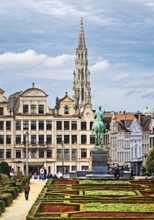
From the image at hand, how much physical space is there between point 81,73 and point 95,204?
114368 millimetres

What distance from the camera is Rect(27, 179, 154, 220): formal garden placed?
32531mm

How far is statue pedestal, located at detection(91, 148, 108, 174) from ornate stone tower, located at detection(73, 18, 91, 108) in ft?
267

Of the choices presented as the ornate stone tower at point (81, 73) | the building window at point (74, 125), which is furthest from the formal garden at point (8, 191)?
the ornate stone tower at point (81, 73)

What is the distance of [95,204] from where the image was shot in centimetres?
3781

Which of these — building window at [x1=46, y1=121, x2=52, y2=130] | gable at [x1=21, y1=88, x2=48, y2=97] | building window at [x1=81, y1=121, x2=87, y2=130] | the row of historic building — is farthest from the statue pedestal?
building window at [x1=81, y1=121, x2=87, y2=130]

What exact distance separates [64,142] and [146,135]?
13.7 metres

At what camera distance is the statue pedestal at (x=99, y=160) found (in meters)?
68.1

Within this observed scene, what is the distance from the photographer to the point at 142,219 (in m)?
30.5

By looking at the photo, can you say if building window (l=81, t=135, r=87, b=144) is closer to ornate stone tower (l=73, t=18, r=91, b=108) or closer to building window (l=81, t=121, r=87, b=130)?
building window (l=81, t=121, r=87, b=130)

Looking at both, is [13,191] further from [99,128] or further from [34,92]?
[34,92]

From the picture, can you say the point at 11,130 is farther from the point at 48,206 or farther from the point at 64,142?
the point at 48,206

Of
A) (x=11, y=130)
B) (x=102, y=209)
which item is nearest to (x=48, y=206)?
(x=102, y=209)

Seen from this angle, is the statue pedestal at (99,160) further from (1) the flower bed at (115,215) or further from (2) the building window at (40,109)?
(2) the building window at (40,109)

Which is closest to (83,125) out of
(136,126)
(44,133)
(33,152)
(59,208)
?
(44,133)
